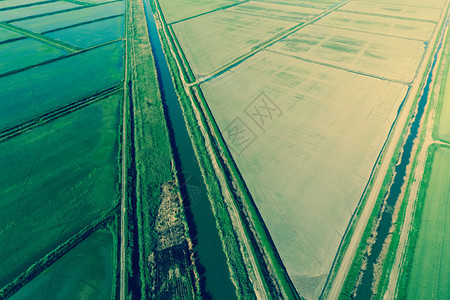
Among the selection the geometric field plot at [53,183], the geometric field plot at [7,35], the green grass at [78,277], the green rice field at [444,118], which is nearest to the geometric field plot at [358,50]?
the green rice field at [444,118]

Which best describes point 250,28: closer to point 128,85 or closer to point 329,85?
point 329,85

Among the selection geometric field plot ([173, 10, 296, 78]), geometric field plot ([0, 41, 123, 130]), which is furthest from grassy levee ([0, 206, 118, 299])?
geometric field plot ([173, 10, 296, 78])

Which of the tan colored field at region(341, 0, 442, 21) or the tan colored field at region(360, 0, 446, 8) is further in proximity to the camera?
the tan colored field at region(360, 0, 446, 8)

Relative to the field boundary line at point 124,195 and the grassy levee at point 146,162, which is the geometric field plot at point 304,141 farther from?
the field boundary line at point 124,195

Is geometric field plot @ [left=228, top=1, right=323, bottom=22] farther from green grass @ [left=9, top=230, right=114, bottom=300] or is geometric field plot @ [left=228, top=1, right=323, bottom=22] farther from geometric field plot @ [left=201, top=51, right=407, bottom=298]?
green grass @ [left=9, top=230, right=114, bottom=300]

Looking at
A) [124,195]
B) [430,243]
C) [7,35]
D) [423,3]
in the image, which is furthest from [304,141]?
[423,3]
